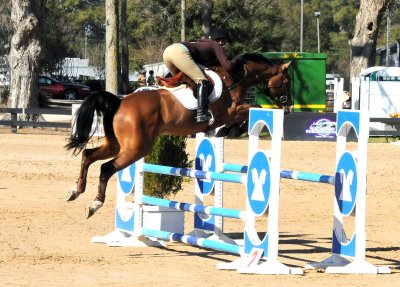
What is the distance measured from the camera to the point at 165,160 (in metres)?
13.5

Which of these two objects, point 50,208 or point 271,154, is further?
point 50,208

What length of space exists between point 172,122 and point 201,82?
56 cm

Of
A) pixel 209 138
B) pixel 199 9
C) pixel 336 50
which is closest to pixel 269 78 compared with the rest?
pixel 209 138

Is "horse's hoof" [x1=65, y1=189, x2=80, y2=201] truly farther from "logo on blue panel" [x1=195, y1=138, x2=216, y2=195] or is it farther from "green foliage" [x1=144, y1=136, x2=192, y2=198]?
"green foliage" [x1=144, y1=136, x2=192, y2=198]

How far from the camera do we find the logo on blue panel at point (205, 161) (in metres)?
11.7

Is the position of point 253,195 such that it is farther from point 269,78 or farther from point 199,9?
point 199,9

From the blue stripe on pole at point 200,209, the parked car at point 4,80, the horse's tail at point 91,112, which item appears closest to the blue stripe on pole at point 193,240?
the blue stripe on pole at point 200,209

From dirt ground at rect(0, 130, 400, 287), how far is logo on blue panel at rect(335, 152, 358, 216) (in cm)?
70

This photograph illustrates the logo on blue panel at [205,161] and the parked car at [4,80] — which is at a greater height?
the parked car at [4,80]

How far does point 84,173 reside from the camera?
1095cm

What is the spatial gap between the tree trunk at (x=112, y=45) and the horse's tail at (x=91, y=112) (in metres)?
19.8

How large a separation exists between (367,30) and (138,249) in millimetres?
23689

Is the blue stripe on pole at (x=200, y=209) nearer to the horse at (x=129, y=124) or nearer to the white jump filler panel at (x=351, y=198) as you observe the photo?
the horse at (x=129, y=124)

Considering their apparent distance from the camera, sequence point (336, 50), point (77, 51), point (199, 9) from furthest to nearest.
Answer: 1. point (336, 50)
2. point (77, 51)
3. point (199, 9)
